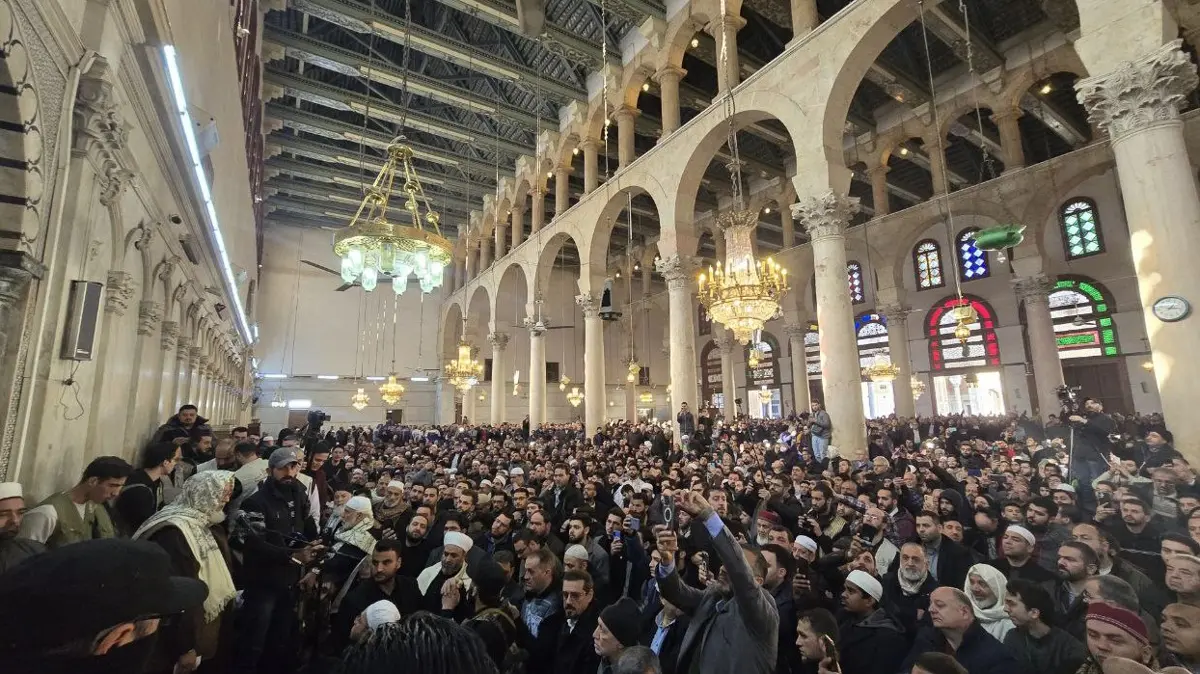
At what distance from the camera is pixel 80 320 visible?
3416 mm

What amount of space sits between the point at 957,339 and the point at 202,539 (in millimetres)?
20495

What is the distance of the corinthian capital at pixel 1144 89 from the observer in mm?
5414

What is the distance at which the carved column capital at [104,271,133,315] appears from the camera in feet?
14.6

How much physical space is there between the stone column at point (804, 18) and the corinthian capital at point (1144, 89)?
186 inches

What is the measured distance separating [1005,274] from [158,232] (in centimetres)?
2143

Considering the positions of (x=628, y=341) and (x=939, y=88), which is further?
(x=628, y=341)

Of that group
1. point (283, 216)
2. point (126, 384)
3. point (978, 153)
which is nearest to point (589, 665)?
point (126, 384)

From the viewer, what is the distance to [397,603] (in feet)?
9.25

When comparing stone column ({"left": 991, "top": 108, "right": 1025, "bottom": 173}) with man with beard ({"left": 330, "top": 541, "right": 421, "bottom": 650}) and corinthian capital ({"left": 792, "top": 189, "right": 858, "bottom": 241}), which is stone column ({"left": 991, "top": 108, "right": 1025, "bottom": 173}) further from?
man with beard ({"left": 330, "top": 541, "right": 421, "bottom": 650})

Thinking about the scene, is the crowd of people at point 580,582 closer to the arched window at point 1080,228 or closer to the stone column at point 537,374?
the stone column at point 537,374

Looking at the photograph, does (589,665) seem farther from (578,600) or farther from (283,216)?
(283,216)

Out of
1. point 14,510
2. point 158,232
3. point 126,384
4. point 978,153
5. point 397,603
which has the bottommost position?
point 397,603

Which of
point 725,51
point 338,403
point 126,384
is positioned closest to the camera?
point 126,384

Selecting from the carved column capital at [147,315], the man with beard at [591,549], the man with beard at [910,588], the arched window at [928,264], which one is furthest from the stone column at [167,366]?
the arched window at [928,264]
